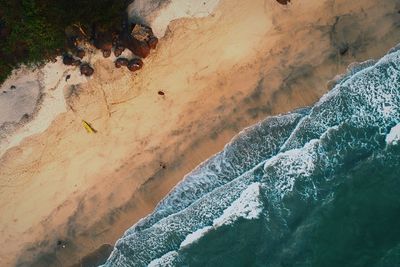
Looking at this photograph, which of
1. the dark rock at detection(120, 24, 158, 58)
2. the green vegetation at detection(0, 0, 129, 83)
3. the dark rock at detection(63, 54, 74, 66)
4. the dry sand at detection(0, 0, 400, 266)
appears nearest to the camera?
the green vegetation at detection(0, 0, 129, 83)

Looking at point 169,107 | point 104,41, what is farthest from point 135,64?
point 169,107

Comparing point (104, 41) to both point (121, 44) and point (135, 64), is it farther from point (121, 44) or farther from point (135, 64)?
point (135, 64)

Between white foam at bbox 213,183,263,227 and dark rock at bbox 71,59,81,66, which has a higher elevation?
dark rock at bbox 71,59,81,66

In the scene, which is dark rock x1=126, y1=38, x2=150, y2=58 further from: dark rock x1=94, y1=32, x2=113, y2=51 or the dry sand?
dark rock x1=94, y1=32, x2=113, y2=51

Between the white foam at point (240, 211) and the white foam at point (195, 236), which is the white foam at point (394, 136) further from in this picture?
the white foam at point (195, 236)

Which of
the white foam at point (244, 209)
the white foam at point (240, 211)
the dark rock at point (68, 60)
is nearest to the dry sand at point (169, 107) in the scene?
the dark rock at point (68, 60)

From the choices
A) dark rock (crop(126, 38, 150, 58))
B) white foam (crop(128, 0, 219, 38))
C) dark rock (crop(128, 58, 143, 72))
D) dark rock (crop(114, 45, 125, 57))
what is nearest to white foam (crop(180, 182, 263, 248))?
dark rock (crop(128, 58, 143, 72))

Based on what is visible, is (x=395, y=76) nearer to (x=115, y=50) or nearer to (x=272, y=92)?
(x=272, y=92)

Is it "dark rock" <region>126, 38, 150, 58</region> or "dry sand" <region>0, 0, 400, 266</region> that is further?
"dry sand" <region>0, 0, 400, 266</region>
